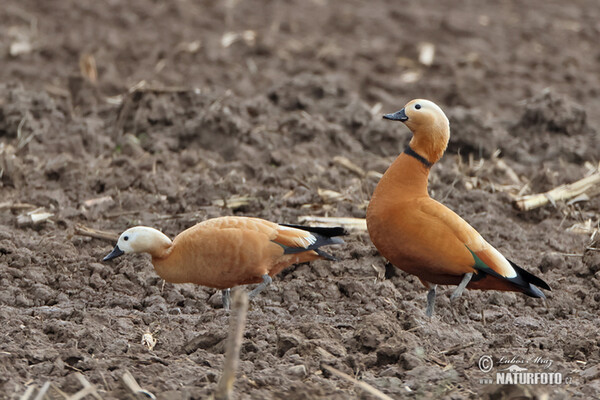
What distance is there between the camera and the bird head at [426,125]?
5891 mm

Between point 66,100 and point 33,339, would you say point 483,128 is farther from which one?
point 33,339

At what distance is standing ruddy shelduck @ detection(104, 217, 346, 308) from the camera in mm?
5859

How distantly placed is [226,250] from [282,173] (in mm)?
2694

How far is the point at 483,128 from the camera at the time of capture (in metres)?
9.75

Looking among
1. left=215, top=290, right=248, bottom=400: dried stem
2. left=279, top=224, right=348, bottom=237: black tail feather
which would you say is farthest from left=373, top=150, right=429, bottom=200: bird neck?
left=215, top=290, right=248, bottom=400: dried stem

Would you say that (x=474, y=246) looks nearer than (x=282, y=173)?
Yes

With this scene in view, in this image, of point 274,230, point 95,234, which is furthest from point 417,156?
point 95,234

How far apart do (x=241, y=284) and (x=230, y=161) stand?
3238 millimetres

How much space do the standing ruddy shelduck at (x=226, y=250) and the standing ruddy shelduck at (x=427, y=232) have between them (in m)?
0.46

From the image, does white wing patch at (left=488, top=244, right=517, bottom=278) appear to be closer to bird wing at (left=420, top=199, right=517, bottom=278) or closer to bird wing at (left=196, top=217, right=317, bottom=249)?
bird wing at (left=420, top=199, right=517, bottom=278)

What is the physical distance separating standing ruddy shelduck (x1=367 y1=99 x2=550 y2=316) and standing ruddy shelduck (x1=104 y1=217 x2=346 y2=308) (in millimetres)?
463

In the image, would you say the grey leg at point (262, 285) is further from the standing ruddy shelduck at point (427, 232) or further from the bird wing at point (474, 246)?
the bird wing at point (474, 246)

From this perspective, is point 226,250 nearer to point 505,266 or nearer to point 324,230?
point 324,230

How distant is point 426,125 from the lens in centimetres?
591
